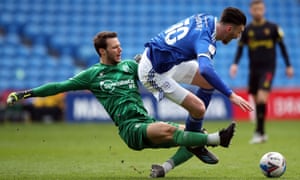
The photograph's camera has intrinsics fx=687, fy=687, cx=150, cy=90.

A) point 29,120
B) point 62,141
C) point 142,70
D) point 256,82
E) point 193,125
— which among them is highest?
point 142,70

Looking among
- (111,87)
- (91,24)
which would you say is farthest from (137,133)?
(91,24)

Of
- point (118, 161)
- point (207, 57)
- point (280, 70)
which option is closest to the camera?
point (207, 57)

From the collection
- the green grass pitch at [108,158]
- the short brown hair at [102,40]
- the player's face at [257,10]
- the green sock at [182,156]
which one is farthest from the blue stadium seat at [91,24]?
the green sock at [182,156]

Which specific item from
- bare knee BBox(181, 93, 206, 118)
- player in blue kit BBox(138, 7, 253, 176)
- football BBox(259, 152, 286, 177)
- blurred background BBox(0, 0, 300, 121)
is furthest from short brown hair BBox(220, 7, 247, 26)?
blurred background BBox(0, 0, 300, 121)

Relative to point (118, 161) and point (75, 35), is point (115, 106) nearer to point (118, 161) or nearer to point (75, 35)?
point (118, 161)

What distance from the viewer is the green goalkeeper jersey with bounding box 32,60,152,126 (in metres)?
7.21

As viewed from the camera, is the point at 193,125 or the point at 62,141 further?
the point at 62,141

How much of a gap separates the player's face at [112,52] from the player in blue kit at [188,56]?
0.29 metres

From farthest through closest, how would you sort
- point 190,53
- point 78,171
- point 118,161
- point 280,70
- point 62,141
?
point 280,70 < point 62,141 < point 118,161 < point 78,171 < point 190,53

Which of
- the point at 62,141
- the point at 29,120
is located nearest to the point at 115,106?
the point at 62,141

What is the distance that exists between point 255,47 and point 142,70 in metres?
6.41

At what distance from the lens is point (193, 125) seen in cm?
712

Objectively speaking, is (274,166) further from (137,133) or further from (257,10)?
(257,10)

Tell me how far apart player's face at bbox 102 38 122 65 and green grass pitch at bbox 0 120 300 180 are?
4.05ft
